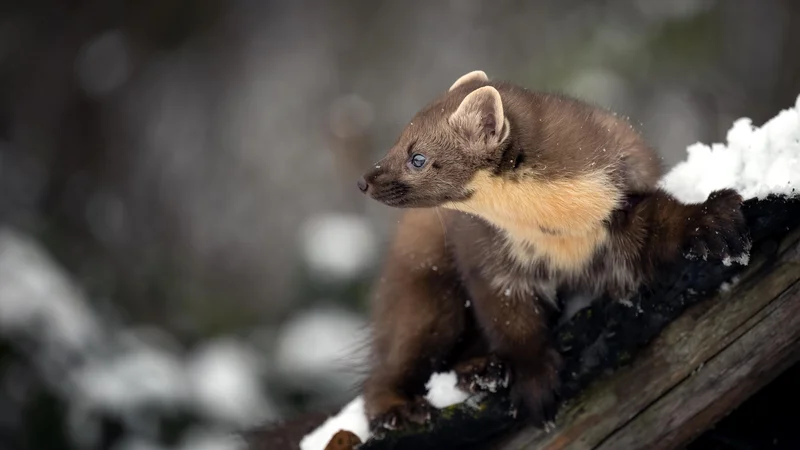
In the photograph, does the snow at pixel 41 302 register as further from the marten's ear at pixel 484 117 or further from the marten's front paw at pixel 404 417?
the marten's ear at pixel 484 117

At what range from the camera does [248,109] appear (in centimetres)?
861

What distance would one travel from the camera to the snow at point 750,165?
7.75ft

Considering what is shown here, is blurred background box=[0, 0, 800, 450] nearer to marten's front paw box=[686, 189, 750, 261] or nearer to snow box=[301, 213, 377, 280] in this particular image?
snow box=[301, 213, 377, 280]

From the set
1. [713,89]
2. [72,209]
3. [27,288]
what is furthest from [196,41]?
[713,89]

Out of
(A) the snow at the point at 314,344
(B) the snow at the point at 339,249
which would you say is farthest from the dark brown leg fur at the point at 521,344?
(A) the snow at the point at 314,344

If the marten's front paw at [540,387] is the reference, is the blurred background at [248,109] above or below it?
above

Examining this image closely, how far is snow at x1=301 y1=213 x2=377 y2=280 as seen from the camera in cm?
553

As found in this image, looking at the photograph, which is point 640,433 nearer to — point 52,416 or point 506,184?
point 506,184

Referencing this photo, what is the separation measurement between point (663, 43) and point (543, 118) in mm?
5041

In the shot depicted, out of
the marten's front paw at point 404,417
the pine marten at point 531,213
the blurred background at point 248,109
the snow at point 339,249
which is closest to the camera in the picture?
the pine marten at point 531,213

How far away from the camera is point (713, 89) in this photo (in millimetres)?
7051

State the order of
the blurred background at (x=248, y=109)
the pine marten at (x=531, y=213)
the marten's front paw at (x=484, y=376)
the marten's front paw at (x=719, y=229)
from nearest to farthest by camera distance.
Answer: the marten's front paw at (x=719, y=229) < the pine marten at (x=531, y=213) < the marten's front paw at (x=484, y=376) < the blurred background at (x=248, y=109)

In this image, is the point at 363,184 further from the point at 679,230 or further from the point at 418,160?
the point at 679,230

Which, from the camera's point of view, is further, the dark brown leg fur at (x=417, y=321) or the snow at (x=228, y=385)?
the snow at (x=228, y=385)
